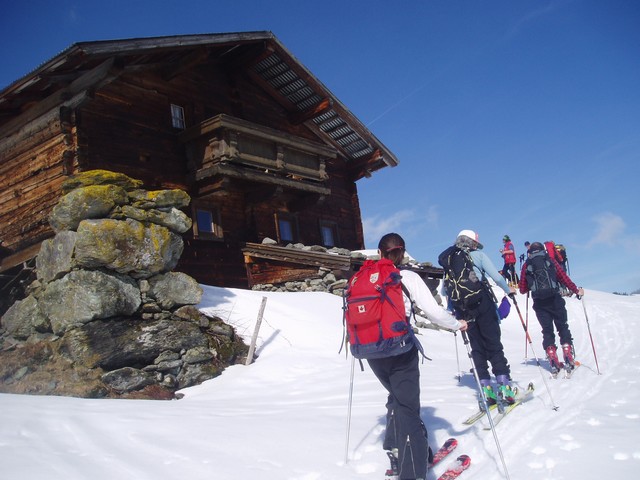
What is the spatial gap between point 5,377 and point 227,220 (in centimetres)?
826

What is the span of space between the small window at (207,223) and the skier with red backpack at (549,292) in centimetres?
929

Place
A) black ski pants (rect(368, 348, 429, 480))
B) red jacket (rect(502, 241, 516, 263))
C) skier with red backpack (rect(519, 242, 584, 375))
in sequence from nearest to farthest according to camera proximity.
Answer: black ski pants (rect(368, 348, 429, 480)) → skier with red backpack (rect(519, 242, 584, 375)) → red jacket (rect(502, 241, 516, 263))

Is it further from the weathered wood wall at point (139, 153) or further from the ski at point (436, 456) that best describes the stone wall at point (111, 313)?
the ski at point (436, 456)

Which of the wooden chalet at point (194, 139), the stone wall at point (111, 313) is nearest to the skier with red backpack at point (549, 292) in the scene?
the stone wall at point (111, 313)

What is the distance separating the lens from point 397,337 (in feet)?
12.5

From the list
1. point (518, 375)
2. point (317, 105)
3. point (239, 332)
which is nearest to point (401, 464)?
point (518, 375)

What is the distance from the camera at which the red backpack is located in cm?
381

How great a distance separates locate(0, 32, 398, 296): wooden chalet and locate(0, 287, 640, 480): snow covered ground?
6818 millimetres

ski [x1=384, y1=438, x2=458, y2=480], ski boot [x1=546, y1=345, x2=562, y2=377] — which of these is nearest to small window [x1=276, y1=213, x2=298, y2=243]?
ski boot [x1=546, y1=345, x2=562, y2=377]

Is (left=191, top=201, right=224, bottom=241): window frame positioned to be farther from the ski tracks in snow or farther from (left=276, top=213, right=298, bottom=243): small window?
the ski tracks in snow

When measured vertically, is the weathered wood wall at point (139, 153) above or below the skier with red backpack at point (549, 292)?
above

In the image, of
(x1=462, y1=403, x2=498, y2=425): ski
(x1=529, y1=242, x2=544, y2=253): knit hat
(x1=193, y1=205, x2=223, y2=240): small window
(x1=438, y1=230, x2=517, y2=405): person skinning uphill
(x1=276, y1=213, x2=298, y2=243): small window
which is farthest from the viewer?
(x1=276, y1=213, x2=298, y2=243): small window

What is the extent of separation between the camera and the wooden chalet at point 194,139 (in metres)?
12.3

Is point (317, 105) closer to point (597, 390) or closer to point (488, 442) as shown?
point (597, 390)
